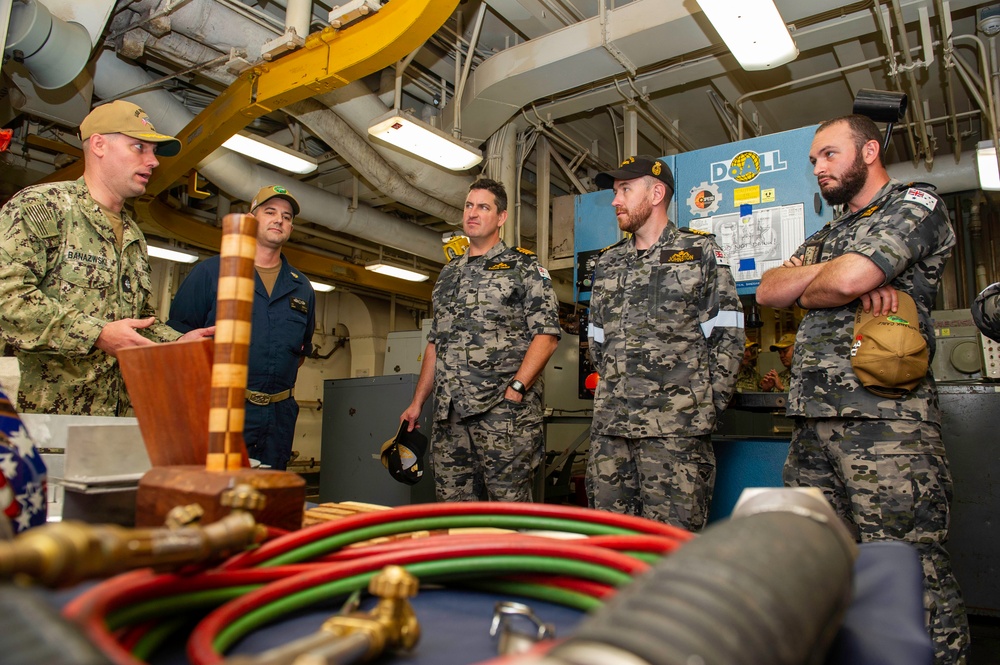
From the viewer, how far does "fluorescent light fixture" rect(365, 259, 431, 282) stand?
26.5 ft

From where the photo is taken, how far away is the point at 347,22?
349 centimetres

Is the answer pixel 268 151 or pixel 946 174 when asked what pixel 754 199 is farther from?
pixel 268 151

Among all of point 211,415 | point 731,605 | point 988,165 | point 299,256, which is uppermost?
point 299,256

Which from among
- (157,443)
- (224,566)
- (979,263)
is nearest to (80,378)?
(157,443)

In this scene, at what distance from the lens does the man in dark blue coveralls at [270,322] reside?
280 cm

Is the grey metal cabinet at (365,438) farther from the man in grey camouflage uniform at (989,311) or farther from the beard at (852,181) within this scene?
the man in grey camouflage uniform at (989,311)

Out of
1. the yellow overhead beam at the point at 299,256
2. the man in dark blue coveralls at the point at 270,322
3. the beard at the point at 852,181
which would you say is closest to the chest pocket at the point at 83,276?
the man in dark blue coveralls at the point at 270,322

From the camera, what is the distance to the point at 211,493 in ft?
2.19

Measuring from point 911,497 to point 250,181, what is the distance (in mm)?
5025

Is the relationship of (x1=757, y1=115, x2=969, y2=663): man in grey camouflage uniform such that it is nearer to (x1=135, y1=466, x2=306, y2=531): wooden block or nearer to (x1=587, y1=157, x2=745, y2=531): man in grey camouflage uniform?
(x1=587, y1=157, x2=745, y2=531): man in grey camouflage uniform

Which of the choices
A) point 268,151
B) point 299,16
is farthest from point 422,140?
point 268,151

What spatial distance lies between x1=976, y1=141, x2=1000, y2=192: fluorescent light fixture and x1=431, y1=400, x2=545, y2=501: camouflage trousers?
292 cm

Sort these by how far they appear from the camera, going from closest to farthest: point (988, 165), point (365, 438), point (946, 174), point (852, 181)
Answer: point (852, 181)
point (988, 165)
point (365, 438)
point (946, 174)

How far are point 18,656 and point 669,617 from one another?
0.30m
